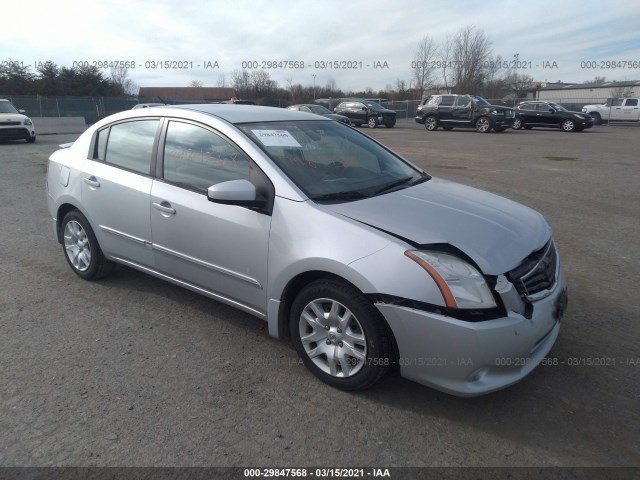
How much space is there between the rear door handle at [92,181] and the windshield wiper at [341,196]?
7.12 feet

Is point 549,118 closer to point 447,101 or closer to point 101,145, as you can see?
point 447,101

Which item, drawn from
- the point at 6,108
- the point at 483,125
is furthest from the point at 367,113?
the point at 6,108

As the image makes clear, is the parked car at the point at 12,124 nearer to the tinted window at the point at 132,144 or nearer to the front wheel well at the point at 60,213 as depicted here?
the front wheel well at the point at 60,213

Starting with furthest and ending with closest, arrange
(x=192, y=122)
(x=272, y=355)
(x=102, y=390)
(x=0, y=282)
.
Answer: (x=0, y=282) → (x=192, y=122) → (x=272, y=355) → (x=102, y=390)

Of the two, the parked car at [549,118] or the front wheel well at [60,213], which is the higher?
the parked car at [549,118]

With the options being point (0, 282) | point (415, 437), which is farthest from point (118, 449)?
point (0, 282)

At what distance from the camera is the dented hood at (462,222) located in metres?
2.68

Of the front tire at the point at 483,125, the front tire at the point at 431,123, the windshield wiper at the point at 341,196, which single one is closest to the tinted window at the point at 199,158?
the windshield wiper at the point at 341,196

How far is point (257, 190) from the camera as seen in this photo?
312 centimetres

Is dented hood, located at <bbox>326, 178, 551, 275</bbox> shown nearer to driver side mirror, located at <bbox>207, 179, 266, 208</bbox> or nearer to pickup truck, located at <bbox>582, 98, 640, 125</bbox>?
driver side mirror, located at <bbox>207, 179, 266, 208</bbox>

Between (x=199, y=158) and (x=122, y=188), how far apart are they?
0.82 metres

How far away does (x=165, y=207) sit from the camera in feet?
11.7

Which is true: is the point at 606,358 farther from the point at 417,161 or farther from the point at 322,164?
the point at 417,161

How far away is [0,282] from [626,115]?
3733cm
